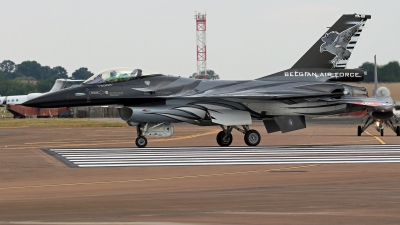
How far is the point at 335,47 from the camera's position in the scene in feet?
79.7

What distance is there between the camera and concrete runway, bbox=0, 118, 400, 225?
781 centimetres

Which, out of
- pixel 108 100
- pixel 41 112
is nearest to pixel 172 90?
pixel 108 100

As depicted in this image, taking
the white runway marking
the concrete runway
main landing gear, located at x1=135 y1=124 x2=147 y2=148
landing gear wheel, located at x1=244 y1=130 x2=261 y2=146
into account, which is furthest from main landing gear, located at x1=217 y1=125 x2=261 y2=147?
the concrete runway

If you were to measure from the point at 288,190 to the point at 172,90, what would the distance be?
12.4 m

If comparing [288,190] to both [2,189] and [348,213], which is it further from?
[2,189]

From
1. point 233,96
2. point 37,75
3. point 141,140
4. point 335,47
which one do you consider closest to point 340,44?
point 335,47

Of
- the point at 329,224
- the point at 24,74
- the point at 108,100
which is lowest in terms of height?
the point at 329,224

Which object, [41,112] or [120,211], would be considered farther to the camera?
[41,112]

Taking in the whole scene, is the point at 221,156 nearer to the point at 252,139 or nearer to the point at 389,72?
the point at 252,139

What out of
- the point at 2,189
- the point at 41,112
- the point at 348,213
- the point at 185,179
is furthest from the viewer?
the point at 41,112

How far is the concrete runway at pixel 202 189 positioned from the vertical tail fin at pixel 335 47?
651 centimetres

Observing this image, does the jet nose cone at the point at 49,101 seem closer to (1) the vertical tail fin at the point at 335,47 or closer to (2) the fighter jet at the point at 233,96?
(2) the fighter jet at the point at 233,96

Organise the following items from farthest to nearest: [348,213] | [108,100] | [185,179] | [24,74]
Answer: [24,74] → [108,100] → [185,179] → [348,213]

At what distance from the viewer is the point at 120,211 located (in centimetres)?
823
